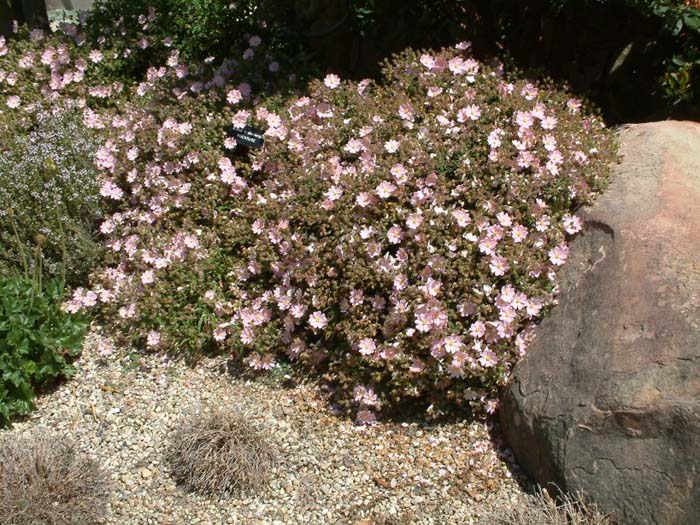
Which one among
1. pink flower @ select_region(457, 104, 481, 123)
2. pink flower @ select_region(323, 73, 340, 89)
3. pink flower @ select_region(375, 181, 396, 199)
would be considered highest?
pink flower @ select_region(323, 73, 340, 89)

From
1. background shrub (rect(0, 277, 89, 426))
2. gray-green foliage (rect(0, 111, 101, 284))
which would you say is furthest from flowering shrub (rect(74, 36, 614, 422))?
background shrub (rect(0, 277, 89, 426))

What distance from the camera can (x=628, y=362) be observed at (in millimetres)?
2934

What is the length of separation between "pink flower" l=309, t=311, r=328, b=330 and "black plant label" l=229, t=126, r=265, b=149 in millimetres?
1183

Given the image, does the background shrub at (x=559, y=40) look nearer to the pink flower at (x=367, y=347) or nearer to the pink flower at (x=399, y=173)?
the pink flower at (x=399, y=173)

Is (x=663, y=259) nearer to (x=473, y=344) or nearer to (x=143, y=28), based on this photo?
(x=473, y=344)

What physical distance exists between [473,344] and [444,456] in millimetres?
509

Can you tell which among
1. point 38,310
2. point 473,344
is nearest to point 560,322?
point 473,344

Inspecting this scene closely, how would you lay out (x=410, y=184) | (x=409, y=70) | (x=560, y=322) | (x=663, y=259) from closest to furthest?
(x=663, y=259) → (x=560, y=322) → (x=410, y=184) → (x=409, y=70)

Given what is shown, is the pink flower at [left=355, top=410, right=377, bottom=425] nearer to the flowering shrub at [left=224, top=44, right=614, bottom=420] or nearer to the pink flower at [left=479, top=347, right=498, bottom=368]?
the flowering shrub at [left=224, top=44, right=614, bottom=420]

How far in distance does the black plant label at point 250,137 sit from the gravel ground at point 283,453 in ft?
4.20

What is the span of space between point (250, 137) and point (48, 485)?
220cm

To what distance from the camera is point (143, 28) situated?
228 inches

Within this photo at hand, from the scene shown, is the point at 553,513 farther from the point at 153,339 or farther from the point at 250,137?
the point at 250,137

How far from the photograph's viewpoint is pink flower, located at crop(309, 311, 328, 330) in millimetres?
3674
